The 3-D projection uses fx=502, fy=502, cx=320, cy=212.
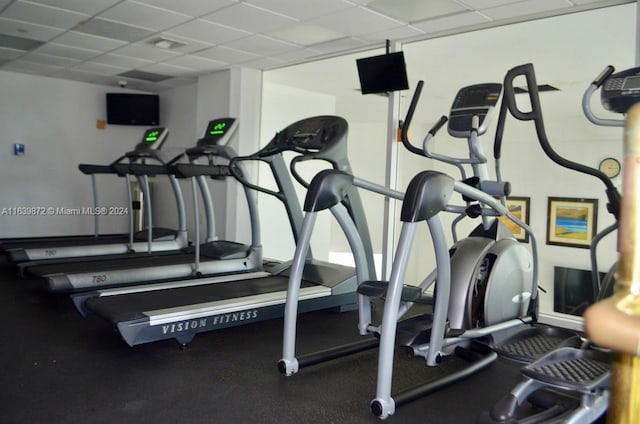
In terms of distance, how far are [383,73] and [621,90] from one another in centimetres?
308

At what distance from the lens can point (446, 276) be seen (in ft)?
8.27

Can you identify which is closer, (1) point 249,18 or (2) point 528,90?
(2) point 528,90

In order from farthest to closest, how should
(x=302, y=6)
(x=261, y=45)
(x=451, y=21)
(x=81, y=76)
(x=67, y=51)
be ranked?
(x=81, y=76), (x=67, y=51), (x=261, y=45), (x=451, y=21), (x=302, y=6)

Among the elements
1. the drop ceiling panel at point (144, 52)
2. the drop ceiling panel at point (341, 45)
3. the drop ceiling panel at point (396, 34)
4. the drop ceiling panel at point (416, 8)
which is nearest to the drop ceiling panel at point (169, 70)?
the drop ceiling panel at point (144, 52)

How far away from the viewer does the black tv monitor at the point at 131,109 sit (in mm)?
8062

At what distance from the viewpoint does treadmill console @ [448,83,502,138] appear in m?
3.00

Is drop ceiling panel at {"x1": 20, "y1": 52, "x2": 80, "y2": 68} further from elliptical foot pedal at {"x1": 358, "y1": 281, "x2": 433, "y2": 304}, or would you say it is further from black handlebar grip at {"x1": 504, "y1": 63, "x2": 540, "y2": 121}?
black handlebar grip at {"x1": 504, "y1": 63, "x2": 540, "y2": 121}

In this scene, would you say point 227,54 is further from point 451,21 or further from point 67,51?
point 451,21

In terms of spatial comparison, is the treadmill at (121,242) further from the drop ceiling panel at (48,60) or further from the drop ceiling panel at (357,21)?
the drop ceiling panel at (357,21)

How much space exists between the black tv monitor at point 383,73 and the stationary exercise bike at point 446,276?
5.62 ft

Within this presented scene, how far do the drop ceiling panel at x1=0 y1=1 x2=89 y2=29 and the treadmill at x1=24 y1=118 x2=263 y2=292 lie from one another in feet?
4.95

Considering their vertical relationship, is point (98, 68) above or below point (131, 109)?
above

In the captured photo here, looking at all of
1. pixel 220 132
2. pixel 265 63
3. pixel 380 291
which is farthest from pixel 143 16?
pixel 380 291

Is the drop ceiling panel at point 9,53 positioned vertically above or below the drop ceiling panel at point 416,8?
above
